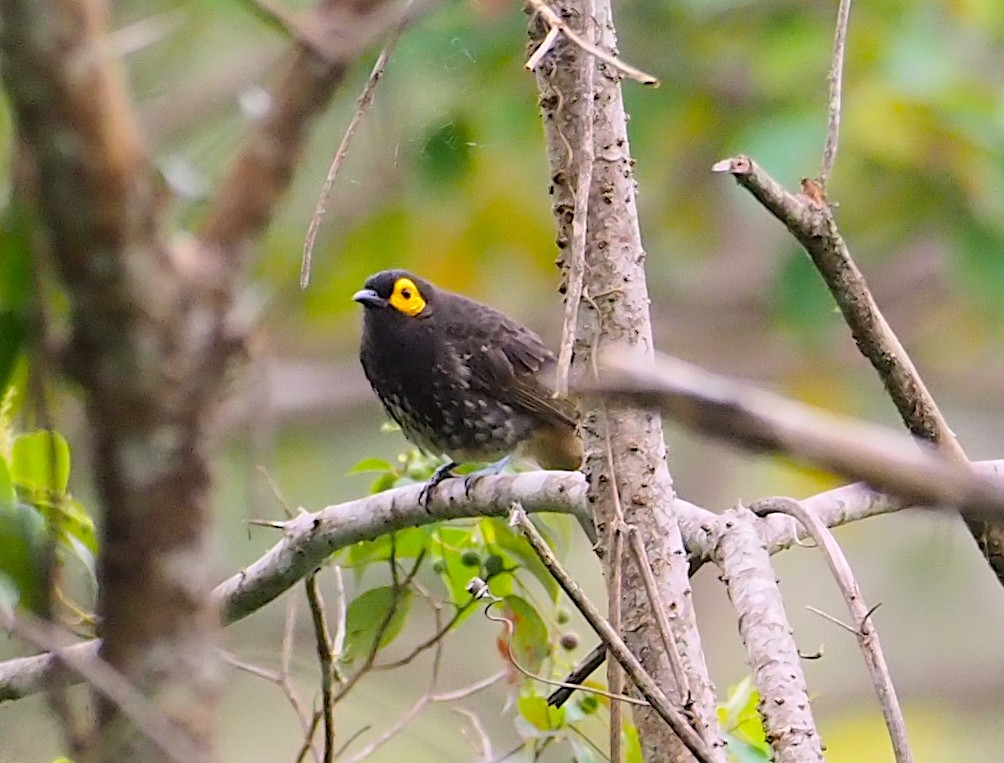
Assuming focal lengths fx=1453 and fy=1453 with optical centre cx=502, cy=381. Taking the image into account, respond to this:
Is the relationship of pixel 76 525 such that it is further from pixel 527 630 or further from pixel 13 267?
pixel 527 630

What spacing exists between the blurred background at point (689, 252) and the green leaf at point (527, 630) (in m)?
0.34

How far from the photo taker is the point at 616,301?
206 centimetres

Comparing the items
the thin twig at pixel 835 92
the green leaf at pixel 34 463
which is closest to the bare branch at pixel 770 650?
the thin twig at pixel 835 92

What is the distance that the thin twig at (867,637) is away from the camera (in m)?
1.87

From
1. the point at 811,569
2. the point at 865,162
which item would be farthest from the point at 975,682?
the point at 865,162

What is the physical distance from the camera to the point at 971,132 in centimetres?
486

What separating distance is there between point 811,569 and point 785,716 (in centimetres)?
778

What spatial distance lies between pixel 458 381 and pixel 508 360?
174 mm

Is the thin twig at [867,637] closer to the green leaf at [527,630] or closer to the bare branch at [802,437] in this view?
the green leaf at [527,630]

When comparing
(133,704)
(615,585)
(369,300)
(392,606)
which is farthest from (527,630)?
(369,300)

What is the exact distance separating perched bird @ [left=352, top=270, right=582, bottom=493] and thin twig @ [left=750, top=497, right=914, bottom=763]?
2173 mm

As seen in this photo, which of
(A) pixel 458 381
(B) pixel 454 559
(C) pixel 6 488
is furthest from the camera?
(A) pixel 458 381

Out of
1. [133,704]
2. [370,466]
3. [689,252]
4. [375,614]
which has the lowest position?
[133,704]

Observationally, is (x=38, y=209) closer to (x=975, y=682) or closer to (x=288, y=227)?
(x=288, y=227)
